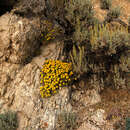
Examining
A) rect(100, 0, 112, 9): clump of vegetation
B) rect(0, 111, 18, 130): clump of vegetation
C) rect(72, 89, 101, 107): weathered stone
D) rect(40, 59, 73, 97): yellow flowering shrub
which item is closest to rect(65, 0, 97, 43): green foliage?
rect(40, 59, 73, 97): yellow flowering shrub

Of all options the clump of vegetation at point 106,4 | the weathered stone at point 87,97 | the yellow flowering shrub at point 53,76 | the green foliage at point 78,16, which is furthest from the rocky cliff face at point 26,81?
the clump of vegetation at point 106,4

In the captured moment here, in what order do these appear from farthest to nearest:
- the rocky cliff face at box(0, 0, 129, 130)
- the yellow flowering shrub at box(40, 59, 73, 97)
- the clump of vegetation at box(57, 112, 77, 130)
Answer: the yellow flowering shrub at box(40, 59, 73, 97) < the rocky cliff face at box(0, 0, 129, 130) < the clump of vegetation at box(57, 112, 77, 130)

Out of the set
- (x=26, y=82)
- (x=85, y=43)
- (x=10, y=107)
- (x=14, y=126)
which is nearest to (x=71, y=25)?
(x=85, y=43)

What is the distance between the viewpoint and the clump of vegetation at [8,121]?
347 centimetres

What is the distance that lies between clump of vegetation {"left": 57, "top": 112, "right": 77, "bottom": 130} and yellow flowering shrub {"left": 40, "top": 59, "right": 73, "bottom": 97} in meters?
0.63

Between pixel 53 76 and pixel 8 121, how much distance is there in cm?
150

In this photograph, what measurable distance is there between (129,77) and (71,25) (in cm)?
236

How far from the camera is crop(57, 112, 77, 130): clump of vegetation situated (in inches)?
145

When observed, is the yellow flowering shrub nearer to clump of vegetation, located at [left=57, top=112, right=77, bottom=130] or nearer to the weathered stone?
the weathered stone

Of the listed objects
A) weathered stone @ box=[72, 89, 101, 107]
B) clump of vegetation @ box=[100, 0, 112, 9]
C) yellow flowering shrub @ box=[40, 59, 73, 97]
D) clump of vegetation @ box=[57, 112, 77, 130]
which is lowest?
weathered stone @ box=[72, 89, 101, 107]

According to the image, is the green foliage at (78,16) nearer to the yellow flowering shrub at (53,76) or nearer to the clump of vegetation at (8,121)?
the yellow flowering shrub at (53,76)

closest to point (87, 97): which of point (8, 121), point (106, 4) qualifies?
point (8, 121)

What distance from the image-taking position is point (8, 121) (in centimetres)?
358

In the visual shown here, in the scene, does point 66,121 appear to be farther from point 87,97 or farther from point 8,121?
point 8,121
